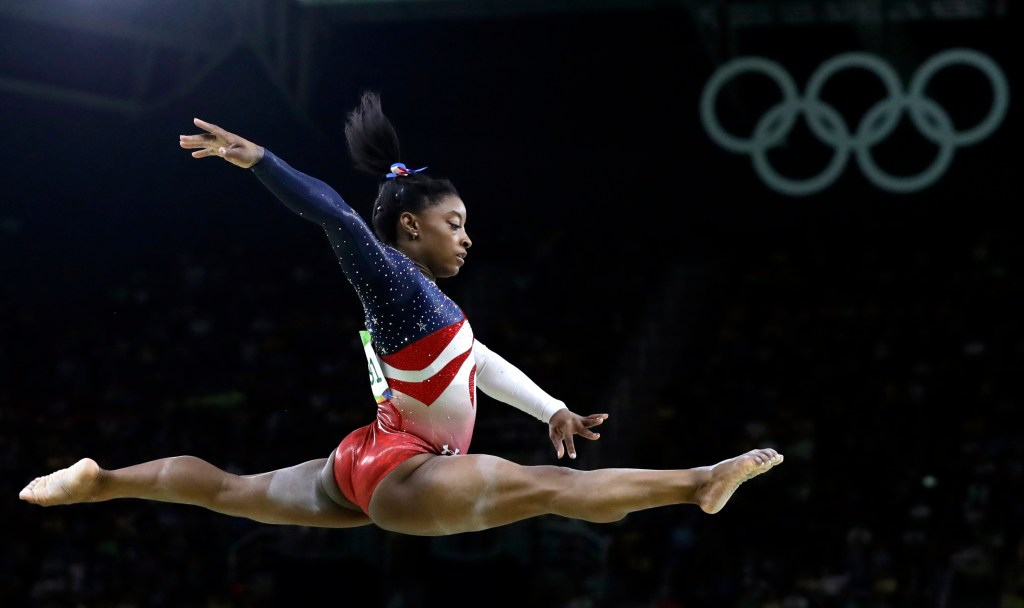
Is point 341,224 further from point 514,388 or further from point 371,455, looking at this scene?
point 514,388

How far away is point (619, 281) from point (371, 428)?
9.47 meters

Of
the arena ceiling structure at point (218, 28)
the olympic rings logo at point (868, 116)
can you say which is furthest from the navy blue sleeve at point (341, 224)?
the arena ceiling structure at point (218, 28)

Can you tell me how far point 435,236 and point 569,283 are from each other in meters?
9.04

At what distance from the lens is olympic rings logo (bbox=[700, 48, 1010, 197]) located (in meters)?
11.6

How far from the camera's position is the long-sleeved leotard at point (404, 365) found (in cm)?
406

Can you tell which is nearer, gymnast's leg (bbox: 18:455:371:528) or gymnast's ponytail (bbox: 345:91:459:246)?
Answer: gymnast's leg (bbox: 18:455:371:528)

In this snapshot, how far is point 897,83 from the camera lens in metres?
11.8

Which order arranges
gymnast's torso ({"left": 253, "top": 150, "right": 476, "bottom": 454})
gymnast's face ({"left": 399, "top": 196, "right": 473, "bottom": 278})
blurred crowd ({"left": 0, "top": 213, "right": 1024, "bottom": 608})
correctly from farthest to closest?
1. blurred crowd ({"left": 0, "top": 213, "right": 1024, "bottom": 608})
2. gymnast's face ({"left": 399, "top": 196, "right": 473, "bottom": 278})
3. gymnast's torso ({"left": 253, "top": 150, "right": 476, "bottom": 454})

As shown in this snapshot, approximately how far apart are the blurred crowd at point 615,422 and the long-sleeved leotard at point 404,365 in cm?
554

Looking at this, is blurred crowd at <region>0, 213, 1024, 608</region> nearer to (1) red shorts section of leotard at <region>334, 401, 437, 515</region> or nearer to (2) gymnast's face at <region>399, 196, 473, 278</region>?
(1) red shorts section of leotard at <region>334, 401, 437, 515</region>

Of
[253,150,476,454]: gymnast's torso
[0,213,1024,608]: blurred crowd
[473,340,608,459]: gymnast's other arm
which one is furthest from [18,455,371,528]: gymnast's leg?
[0,213,1024,608]: blurred crowd

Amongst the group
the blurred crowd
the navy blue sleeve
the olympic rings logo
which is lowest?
the blurred crowd

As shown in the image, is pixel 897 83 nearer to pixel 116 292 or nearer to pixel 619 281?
pixel 619 281

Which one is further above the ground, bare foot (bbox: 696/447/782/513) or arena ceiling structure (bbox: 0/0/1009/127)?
arena ceiling structure (bbox: 0/0/1009/127)
